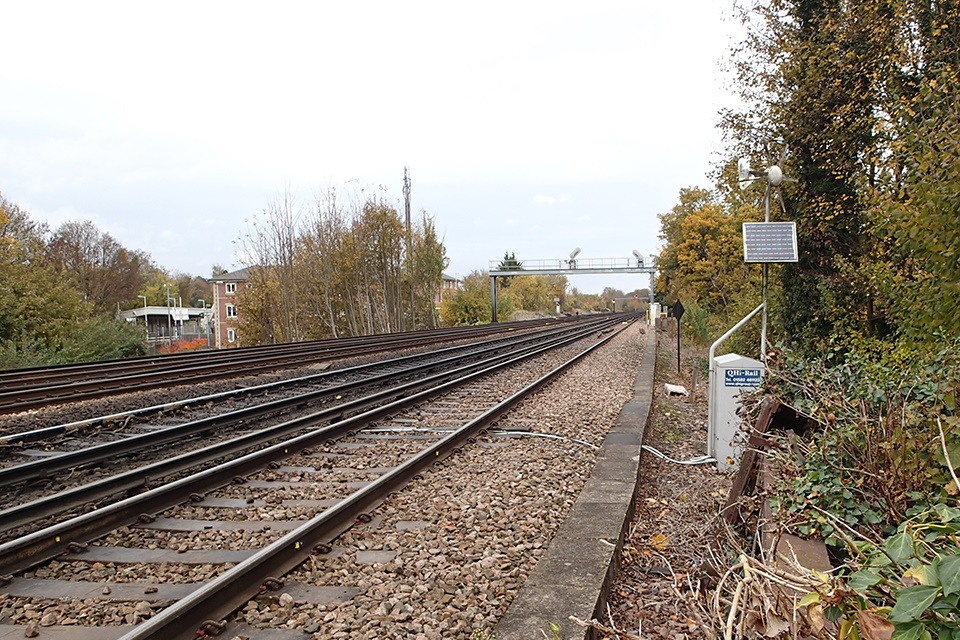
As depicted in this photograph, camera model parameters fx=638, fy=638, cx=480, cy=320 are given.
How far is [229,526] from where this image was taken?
4.82 meters

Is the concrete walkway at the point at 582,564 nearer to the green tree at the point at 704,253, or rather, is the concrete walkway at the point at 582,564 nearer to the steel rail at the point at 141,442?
the steel rail at the point at 141,442

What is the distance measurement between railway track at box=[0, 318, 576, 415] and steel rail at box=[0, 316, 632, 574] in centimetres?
500

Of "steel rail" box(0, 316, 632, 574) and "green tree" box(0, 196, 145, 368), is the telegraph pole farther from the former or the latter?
"steel rail" box(0, 316, 632, 574)

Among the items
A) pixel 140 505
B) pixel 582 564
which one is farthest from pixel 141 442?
pixel 582 564

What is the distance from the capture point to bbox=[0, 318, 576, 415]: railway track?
10.5m

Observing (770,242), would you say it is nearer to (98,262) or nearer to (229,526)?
(229,526)

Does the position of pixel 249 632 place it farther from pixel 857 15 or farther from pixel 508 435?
pixel 857 15

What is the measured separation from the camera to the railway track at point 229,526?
354cm

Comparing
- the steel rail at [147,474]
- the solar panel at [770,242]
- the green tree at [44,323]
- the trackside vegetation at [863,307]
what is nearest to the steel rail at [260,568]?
the steel rail at [147,474]

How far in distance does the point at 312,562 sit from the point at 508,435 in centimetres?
408

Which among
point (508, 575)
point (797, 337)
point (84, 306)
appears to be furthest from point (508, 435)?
point (84, 306)

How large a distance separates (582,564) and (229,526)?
2.69 metres

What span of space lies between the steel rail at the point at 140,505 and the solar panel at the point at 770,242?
578 centimetres

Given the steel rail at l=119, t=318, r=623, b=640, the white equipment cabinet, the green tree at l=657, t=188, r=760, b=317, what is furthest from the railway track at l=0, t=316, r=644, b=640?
the green tree at l=657, t=188, r=760, b=317
